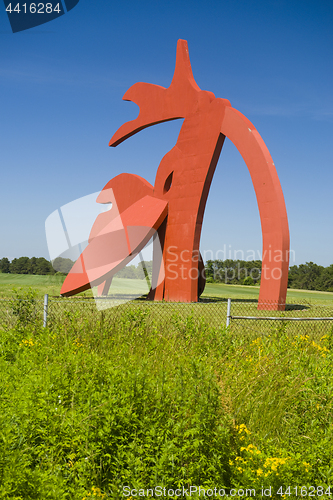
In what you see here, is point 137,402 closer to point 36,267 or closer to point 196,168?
point 196,168

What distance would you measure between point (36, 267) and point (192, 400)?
41.5m

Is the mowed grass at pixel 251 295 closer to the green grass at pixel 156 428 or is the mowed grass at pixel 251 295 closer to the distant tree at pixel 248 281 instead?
the green grass at pixel 156 428

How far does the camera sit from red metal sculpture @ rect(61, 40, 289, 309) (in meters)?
10.3

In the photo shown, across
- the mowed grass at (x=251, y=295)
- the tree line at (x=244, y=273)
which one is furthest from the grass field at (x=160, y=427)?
the tree line at (x=244, y=273)

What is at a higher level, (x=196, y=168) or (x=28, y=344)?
(x=196, y=168)

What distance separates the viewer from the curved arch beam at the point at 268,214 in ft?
33.1

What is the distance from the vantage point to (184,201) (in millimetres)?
12141

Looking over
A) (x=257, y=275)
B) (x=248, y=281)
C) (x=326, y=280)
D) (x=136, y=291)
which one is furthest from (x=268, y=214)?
(x=257, y=275)

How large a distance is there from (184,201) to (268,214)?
2.87 m

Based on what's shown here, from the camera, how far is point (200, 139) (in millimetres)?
12000

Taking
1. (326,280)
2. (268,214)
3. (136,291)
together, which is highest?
(268,214)

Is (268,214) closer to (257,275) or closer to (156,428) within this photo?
(156,428)

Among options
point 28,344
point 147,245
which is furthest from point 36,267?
point 28,344

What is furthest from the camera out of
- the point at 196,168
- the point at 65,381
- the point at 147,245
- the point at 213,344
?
the point at 147,245
